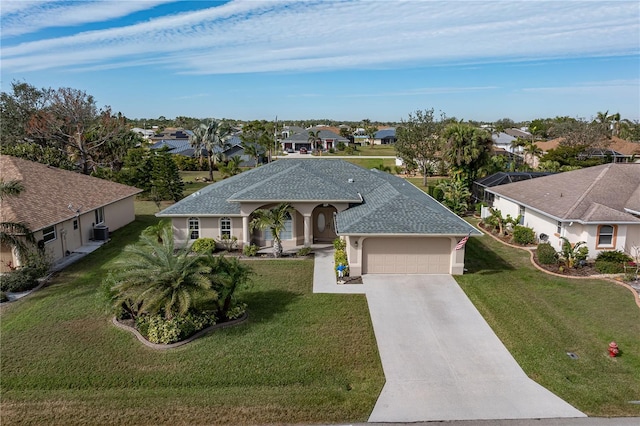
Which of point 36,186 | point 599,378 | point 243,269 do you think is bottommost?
point 599,378

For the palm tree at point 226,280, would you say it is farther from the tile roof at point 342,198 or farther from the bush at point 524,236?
the bush at point 524,236

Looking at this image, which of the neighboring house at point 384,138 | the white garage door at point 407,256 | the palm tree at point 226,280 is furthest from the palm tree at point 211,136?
A: the neighboring house at point 384,138

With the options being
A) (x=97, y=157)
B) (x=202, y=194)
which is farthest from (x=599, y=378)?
(x=97, y=157)

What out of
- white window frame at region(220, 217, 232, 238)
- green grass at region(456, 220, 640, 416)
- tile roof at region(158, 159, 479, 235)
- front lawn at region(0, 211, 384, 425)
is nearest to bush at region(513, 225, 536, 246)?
green grass at region(456, 220, 640, 416)

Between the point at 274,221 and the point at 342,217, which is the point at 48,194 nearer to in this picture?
the point at 274,221

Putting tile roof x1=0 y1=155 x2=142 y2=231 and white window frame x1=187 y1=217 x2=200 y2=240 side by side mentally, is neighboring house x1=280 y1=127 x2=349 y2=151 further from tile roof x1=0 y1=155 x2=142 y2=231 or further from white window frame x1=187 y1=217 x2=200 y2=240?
white window frame x1=187 y1=217 x2=200 y2=240

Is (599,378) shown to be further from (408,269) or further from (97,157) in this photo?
(97,157)
